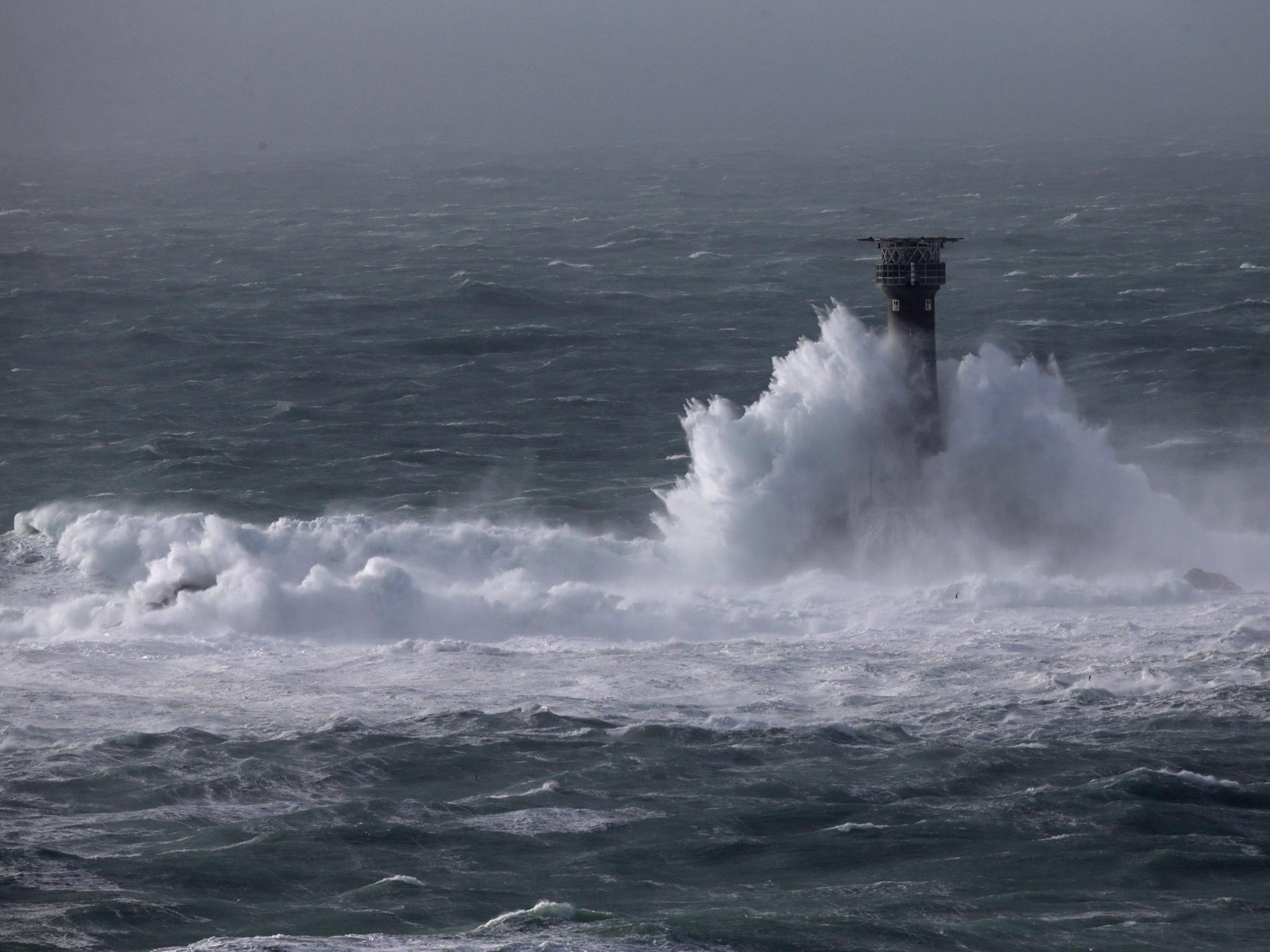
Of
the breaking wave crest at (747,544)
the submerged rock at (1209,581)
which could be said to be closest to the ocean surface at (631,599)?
the breaking wave crest at (747,544)

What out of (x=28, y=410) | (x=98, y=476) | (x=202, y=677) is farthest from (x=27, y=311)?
(x=202, y=677)

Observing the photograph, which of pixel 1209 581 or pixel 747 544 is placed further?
pixel 747 544

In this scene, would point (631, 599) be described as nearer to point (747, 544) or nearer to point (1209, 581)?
point (747, 544)

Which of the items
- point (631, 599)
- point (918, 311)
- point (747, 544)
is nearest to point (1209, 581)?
point (918, 311)

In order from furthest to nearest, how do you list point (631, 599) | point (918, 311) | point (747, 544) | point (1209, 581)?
1. point (918, 311)
2. point (747, 544)
3. point (631, 599)
4. point (1209, 581)

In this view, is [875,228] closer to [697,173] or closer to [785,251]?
[785,251]
